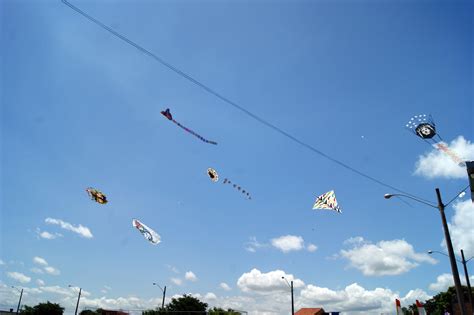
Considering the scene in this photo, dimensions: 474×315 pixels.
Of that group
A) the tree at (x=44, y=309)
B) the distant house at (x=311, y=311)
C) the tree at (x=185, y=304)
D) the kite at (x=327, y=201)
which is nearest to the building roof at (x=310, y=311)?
the distant house at (x=311, y=311)

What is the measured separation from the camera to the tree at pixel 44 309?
81.6 meters

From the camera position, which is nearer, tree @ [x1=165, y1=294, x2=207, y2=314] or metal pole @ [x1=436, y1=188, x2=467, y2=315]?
metal pole @ [x1=436, y1=188, x2=467, y2=315]

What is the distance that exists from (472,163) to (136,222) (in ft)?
65.3

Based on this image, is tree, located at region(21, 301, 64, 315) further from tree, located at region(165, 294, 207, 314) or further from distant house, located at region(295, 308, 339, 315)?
distant house, located at region(295, 308, 339, 315)

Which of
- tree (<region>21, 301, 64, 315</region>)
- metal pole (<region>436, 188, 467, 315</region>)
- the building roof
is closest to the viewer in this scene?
metal pole (<region>436, 188, 467, 315</region>)

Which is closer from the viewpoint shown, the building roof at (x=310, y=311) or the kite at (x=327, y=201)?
the kite at (x=327, y=201)

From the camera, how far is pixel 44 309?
82312mm

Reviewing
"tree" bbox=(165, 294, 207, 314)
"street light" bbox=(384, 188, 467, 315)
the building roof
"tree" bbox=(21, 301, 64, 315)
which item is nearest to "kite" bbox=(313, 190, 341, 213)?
"street light" bbox=(384, 188, 467, 315)

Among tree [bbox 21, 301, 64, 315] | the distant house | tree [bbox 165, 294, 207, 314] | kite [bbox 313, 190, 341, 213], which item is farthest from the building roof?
tree [bbox 21, 301, 64, 315]

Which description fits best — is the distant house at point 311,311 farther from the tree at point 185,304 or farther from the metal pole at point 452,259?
the metal pole at point 452,259

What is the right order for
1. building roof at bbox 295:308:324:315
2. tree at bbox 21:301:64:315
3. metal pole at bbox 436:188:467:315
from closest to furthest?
1. metal pole at bbox 436:188:467:315
2. building roof at bbox 295:308:324:315
3. tree at bbox 21:301:64:315

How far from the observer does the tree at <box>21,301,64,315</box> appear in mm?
81625

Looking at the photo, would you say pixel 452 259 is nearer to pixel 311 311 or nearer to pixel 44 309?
pixel 311 311

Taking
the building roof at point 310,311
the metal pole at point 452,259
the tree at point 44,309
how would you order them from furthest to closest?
1. the tree at point 44,309
2. the building roof at point 310,311
3. the metal pole at point 452,259
